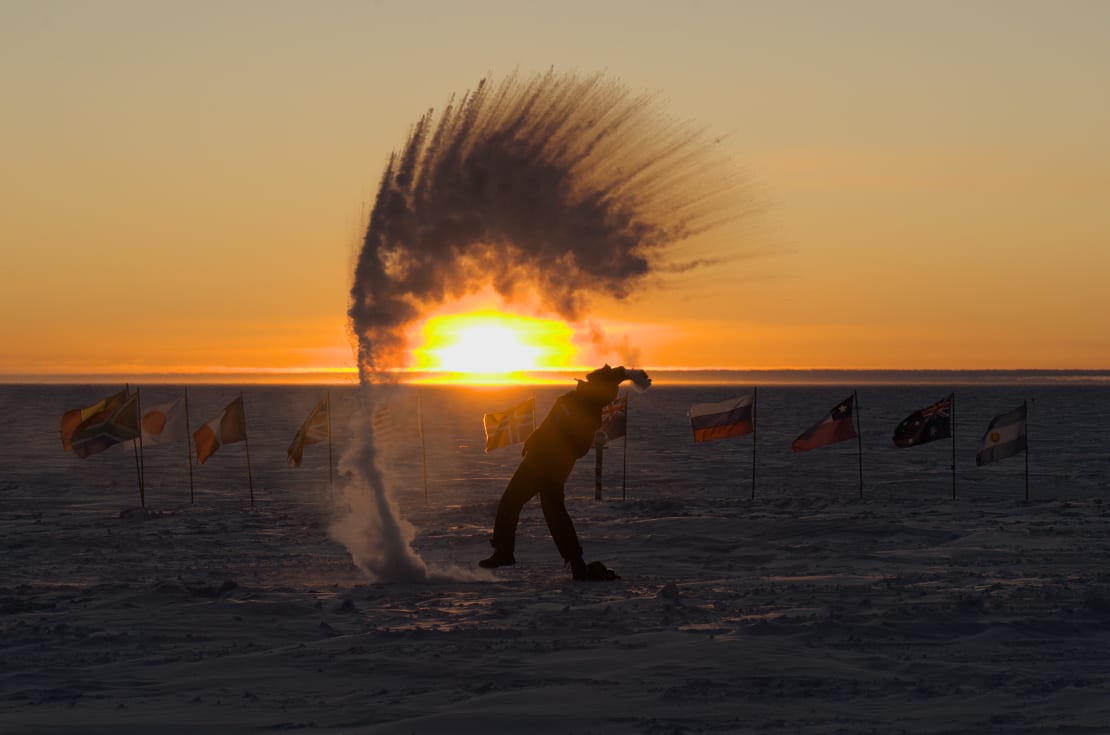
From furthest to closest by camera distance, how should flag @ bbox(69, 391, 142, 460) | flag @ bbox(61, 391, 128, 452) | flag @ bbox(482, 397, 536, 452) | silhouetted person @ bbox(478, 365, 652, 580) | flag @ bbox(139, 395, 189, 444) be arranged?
flag @ bbox(482, 397, 536, 452) → flag @ bbox(139, 395, 189, 444) → flag @ bbox(61, 391, 128, 452) → flag @ bbox(69, 391, 142, 460) → silhouetted person @ bbox(478, 365, 652, 580)

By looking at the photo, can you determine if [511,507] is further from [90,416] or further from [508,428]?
[90,416]

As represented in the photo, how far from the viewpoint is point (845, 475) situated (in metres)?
44.3

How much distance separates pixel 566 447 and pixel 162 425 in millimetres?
19098

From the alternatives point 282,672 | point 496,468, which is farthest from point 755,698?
point 496,468

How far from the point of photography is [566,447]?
57.8ft

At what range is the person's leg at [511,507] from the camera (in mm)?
17812

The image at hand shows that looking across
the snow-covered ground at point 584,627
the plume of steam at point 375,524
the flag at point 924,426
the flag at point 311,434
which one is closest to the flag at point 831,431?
the flag at point 924,426

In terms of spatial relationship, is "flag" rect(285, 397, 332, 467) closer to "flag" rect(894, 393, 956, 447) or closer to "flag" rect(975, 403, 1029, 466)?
"flag" rect(894, 393, 956, 447)

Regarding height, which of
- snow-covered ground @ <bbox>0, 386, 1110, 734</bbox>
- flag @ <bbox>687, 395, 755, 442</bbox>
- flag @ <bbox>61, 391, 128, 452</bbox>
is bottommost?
snow-covered ground @ <bbox>0, 386, 1110, 734</bbox>

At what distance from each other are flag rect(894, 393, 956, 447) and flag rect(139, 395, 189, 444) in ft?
60.4

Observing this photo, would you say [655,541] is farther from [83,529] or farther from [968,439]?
[968,439]

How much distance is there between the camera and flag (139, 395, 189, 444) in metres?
33.2

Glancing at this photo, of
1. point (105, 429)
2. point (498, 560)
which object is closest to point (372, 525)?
point (498, 560)

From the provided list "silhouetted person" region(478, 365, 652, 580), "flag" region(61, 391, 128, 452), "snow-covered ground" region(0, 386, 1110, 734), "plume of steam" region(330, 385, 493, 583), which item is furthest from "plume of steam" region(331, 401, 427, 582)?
"flag" region(61, 391, 128, 452)
